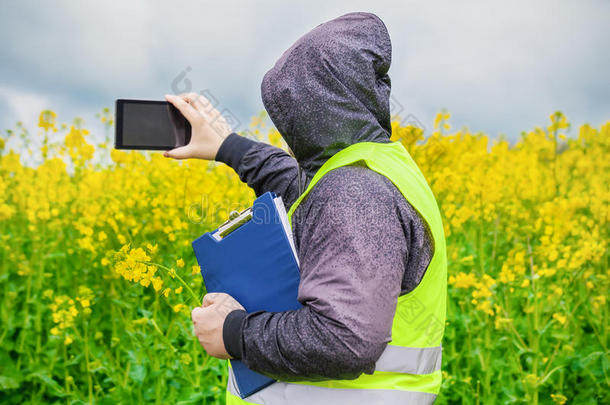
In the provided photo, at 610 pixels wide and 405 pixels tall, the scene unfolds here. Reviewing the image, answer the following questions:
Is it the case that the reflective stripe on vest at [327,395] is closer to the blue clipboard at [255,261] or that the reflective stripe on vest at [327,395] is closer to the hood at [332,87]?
the blue clipboard at [255,261]

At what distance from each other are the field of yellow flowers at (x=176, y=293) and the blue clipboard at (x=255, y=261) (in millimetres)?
980

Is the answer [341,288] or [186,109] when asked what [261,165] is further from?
[341,288]

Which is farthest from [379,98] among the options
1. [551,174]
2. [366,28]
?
[551,174]

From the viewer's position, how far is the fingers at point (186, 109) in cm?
151

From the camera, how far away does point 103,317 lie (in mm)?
3234

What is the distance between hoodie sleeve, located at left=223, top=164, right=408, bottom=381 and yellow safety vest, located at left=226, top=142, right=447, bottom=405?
0.08 m

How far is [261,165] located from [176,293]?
2.66 feet

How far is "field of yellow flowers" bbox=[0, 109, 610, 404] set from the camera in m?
2.63

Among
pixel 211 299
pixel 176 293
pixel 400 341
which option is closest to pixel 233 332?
pixel 211 299

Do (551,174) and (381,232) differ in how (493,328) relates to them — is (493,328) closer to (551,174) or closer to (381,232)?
(381,232)

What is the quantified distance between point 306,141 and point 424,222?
0.90 feet

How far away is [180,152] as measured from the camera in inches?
60.6

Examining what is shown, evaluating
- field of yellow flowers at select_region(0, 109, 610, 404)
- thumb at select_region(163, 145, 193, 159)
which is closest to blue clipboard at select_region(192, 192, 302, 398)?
thumb at select_region(163, 145, 193, 159)

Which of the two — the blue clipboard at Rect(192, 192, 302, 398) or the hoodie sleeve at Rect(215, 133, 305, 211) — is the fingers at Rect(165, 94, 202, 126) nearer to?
the hoodie sleeve at Rect(215, 133, 305, 211)
